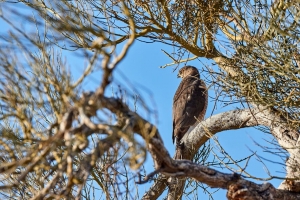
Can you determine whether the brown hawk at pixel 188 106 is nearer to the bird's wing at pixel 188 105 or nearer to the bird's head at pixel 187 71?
the bird's wing at pixel 188 105

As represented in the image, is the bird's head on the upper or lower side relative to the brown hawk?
upper

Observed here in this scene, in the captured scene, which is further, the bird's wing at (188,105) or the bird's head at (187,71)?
the bird's head at (187,71)

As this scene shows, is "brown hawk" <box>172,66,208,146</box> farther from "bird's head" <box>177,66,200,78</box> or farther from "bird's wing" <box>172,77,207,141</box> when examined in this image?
"bird's head" <box>177,66,200,78</box>

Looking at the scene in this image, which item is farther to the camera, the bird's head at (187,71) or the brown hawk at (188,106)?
the bird's head at (187,71)

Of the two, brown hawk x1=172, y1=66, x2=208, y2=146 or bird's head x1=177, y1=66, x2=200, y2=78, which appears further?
bird's head x1=177, y1=66, x2=200, y2=78

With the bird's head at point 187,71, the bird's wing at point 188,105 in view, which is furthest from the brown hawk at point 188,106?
the bird's head at point 187,71

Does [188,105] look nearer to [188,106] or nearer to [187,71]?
[188,106]

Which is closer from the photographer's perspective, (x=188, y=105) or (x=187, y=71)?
(x=188, y=105)

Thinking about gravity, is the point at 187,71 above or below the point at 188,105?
above

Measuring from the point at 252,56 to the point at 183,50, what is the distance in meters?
1.51

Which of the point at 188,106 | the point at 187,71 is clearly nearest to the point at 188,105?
the point at 188,106

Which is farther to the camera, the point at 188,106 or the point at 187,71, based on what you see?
the point at 187,71

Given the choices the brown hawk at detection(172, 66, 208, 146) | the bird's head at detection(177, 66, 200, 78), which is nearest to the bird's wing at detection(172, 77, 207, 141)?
the brown hawk at detection(172, 66, 208, 146)

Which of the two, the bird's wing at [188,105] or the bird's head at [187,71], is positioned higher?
the bird's head at [187,71]
